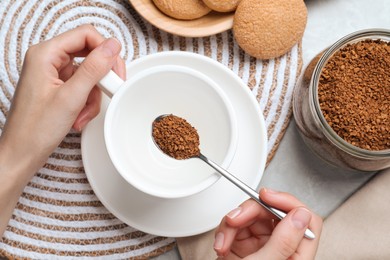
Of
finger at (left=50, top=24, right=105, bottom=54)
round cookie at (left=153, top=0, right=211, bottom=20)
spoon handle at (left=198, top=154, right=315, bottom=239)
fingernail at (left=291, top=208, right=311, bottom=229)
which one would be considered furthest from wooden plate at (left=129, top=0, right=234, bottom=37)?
fingernail at (left=291, top=208, right=311, bottom=229)

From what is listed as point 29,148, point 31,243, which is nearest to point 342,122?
point 29,148

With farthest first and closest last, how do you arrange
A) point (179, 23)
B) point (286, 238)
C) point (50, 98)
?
point (179, 23) < point (50, 98) < point (286, 238)

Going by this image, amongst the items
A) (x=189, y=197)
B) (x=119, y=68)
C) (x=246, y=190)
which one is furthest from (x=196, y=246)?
(x=119, y=68)

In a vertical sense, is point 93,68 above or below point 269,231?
above

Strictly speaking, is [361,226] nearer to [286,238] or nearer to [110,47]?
[286,238]

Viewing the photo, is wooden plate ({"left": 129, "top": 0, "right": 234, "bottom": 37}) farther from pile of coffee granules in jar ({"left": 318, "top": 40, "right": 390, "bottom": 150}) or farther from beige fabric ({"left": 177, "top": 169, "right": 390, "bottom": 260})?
beige fabric ({"left": 177, "top": 169, "right": 390, "bottom": 260})

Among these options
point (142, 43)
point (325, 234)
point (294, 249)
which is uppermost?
point (142, 43)

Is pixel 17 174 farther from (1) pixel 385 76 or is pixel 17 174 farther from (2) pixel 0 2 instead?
(1) pixel 385 76
